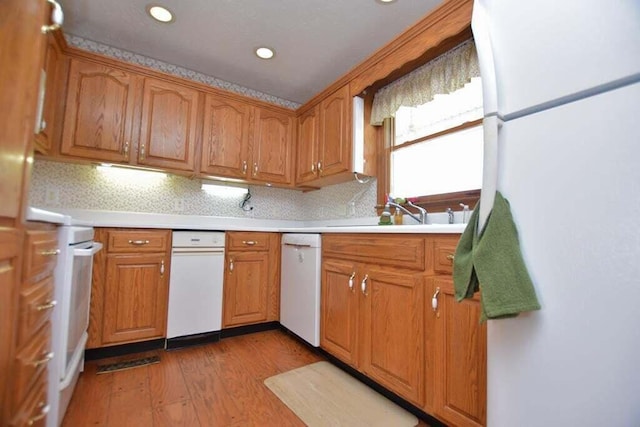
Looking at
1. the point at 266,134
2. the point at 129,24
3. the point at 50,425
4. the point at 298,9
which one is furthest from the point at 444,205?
the point at 129,24

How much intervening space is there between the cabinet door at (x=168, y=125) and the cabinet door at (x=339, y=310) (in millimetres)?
1579

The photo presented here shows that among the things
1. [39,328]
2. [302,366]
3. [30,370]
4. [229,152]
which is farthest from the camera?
[229,152]

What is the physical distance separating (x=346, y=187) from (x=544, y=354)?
2296 millimetres

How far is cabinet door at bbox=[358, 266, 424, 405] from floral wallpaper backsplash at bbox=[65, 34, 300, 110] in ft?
7.92

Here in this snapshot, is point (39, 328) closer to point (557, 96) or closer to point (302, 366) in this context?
point (302, 366)

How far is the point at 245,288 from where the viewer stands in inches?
96.4

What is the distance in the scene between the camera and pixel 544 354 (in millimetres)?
631

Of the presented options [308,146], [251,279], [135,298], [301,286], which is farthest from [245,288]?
[308,146]

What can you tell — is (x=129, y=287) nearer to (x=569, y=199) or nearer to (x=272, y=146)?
(x=272, y=146)

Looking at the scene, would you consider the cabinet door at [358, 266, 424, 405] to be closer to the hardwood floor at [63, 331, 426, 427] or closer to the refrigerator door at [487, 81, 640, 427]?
the hardwood floor at [63, 331, 426, 427]

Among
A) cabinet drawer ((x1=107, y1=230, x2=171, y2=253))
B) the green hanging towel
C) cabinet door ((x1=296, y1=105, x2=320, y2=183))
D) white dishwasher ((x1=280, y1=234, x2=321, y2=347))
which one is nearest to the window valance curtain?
cabinet door ((x1=296, y1=105, x2=320, y2=183))

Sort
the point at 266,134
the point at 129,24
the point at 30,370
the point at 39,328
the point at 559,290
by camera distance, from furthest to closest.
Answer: the point at 266,134, the point at 129,24, the point at 39,328, the point at 30,370, the point at 559,290

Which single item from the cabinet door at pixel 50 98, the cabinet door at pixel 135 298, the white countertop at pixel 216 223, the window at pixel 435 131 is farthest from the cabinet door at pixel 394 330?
the cabinet door at pixel 50 98

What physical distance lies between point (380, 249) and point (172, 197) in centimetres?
206
